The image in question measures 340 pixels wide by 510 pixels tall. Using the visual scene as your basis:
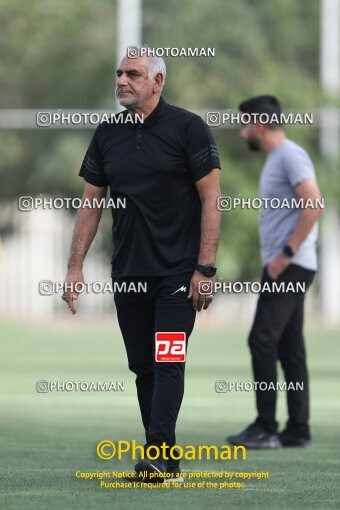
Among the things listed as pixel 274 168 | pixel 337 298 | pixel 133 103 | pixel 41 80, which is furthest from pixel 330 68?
pixel 133 103

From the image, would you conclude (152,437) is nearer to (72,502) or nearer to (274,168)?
(72,502)

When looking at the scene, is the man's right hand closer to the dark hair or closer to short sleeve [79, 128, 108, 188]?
short sleeve [79, 128, 108, 188]

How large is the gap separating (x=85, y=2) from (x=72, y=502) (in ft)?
87.9

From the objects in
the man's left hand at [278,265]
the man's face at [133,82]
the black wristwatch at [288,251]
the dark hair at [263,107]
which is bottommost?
the man's left hand at [278,265]

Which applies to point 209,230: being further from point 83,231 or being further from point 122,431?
point 122,431

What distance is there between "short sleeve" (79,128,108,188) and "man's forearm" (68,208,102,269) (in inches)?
5.7

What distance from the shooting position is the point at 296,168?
350 inches

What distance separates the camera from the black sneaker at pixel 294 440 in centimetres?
885

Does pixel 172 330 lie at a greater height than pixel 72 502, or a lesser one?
greater

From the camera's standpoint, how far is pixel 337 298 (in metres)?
30.6

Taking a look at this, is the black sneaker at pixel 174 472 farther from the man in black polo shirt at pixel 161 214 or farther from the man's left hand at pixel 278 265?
the man's left hand at pixel 278 265

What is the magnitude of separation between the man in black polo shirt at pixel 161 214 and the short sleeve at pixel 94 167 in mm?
51

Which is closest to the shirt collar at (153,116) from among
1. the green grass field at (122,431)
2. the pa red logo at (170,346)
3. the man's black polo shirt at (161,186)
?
the man's black polo shirt at (161,186)

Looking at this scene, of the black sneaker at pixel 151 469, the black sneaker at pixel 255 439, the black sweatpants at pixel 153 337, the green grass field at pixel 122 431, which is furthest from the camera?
the black sneaker at pixel 255 439
